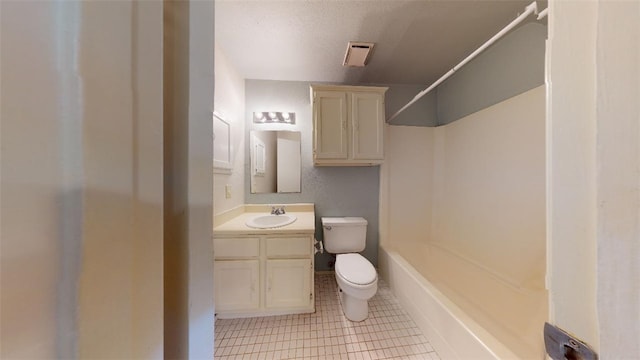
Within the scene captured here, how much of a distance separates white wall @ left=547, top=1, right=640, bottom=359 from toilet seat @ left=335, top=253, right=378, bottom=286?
134cm

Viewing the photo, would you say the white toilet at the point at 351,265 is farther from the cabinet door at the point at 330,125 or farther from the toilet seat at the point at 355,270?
the cabinet door at the point at 330,125

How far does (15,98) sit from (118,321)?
22 centimetres

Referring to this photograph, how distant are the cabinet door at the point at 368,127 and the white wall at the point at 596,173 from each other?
180 cm

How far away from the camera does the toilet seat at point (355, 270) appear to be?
5.26 ft

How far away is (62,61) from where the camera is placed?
0.19 metres

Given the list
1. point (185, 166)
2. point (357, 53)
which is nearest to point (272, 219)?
point (357, 53)

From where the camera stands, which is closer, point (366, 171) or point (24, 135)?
point (24, 135)

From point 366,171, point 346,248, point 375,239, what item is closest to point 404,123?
point 366,171

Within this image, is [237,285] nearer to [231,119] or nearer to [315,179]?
[315,179]

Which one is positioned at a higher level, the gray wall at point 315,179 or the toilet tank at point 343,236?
the gray wall at point 315,179

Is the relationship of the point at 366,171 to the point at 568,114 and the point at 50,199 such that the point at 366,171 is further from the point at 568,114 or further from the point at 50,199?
the point at 50,199

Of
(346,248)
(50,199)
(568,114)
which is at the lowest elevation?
(346,248)

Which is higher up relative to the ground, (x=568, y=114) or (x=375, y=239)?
(x=568, y=114)

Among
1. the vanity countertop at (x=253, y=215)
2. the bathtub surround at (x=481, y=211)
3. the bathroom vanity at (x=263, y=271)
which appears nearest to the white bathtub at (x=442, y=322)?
the bathtub surround at (x=481, y=211)
